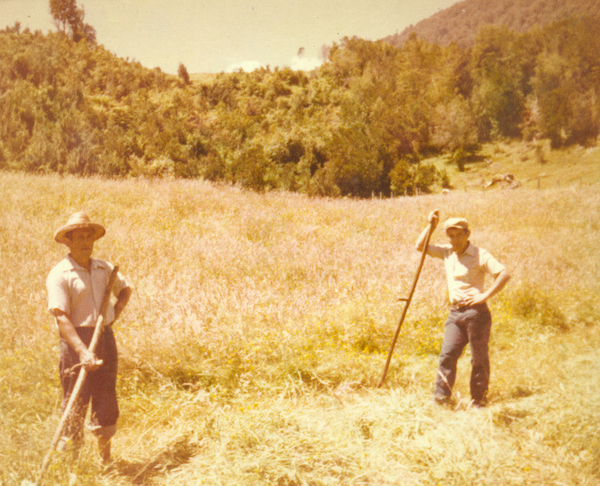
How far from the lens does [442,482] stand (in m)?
2.58

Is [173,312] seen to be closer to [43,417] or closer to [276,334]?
[276,334]

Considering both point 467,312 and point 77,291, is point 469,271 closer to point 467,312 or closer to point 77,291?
point 467,312

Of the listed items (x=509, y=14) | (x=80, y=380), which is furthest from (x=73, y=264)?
(x=509, y=14)

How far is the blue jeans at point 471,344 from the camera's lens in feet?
11.2

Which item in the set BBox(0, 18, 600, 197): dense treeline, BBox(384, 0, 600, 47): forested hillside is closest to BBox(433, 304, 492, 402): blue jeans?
BBox(0, 18, 600, 197): dense treeline

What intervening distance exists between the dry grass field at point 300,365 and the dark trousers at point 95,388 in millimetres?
187

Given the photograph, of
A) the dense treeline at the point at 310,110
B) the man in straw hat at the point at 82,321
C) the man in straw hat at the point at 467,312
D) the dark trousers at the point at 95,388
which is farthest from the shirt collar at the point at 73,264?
the dense treeline at the point at 310,110

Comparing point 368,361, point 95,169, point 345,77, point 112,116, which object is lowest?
point 368,361

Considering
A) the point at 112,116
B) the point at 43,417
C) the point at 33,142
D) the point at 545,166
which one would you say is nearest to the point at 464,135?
the point at 545,166

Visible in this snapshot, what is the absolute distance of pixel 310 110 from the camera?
30.7 meters

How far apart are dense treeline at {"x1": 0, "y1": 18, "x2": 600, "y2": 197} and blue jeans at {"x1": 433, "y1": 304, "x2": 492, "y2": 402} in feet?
38.5

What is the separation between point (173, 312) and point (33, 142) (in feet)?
49.4

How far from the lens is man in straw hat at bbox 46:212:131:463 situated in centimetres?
251

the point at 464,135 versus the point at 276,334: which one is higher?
the point at 464,135
